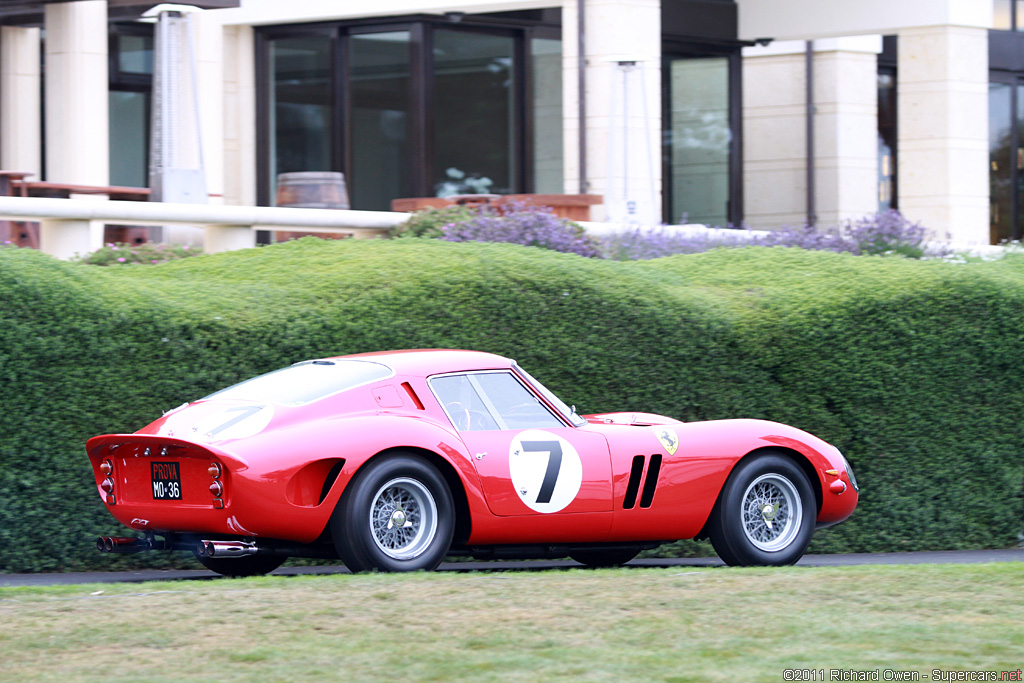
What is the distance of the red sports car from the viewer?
688 cm

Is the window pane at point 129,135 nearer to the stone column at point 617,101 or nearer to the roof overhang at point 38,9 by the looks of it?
the roof overhang at point 38,9

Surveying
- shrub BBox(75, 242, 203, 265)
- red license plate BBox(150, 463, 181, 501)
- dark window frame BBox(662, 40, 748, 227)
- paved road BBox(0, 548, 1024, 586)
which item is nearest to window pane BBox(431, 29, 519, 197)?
dark window frame BBox(662, 40, 748, 227)

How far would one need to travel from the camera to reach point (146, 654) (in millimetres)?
4980

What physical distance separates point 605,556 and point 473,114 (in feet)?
43.4

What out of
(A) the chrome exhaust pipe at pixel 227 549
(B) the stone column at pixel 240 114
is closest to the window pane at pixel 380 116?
(B) the stone column at pixel 240 114

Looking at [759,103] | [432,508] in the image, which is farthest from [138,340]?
[759,103]

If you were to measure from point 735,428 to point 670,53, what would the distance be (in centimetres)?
1594

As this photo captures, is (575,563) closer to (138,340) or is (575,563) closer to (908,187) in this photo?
(138,340)

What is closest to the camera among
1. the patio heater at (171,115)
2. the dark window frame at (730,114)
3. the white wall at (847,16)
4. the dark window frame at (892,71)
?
the patio heater at (171,115)

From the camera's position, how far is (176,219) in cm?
1202

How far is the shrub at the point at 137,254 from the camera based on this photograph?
37.1ft

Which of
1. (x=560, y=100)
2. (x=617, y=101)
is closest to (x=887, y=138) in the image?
(x=560, y=100)

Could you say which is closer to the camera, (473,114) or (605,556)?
(605,556)

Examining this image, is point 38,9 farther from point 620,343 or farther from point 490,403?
point 490,403
